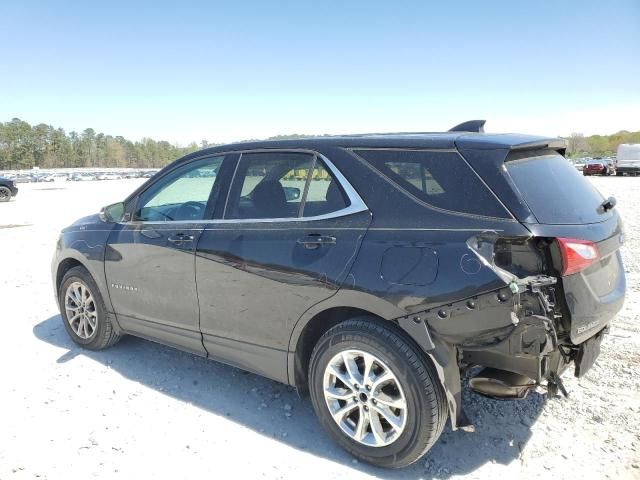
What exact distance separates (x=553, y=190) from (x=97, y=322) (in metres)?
3.84

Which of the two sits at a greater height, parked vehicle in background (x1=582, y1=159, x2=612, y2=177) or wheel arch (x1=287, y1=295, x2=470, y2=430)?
wheel arch (x1=287, y1=295, x2=470, y2=430)

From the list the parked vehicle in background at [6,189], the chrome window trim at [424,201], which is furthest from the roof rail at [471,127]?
the parked vehicle in background at [6,189]

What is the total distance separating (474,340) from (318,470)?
1.19 m

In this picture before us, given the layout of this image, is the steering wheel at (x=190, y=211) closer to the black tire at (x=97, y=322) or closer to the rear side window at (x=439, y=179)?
the black tire at (x=97, y=322)

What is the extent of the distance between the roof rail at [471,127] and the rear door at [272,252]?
109 cm

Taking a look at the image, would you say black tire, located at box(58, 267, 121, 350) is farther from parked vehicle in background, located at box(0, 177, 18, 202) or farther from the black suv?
parked vehicle in background, located at box(0, 177, 18, 202)

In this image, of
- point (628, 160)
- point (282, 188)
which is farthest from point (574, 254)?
point (628, 160)

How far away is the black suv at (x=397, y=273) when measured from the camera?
2.45 meters

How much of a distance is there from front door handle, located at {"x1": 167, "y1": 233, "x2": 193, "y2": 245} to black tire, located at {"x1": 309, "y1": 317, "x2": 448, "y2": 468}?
1.31 metres

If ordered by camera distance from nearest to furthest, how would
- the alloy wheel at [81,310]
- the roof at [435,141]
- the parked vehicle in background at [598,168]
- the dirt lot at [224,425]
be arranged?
→ the roof at [435,141], the dirt lot at [224,425], the alloy wheel at [81,310], the parked vehicle in background at [598,168]

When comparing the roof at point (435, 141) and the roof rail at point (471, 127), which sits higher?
the roof rail at point (471, 127)

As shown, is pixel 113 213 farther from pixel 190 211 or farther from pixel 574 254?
pixel 574 254

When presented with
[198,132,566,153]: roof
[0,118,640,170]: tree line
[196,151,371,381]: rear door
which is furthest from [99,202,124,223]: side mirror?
[0,118,640,170]: tree line

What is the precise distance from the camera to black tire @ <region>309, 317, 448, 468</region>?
2.56 meters
